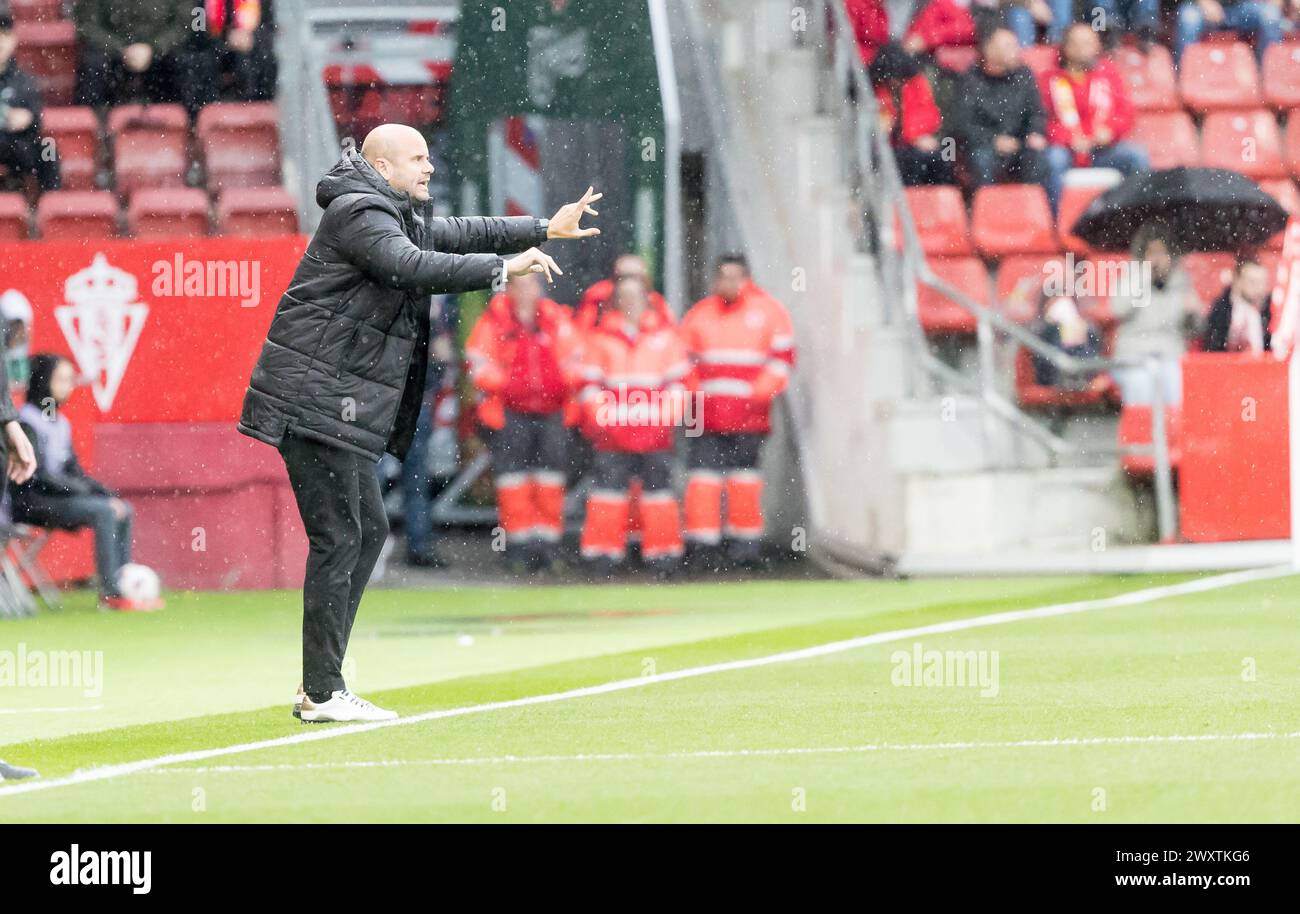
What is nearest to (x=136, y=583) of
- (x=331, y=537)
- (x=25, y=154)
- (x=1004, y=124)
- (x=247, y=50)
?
(x=25, y=154)

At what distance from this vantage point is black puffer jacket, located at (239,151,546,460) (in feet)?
23.9

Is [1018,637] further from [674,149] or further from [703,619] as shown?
[674,149]

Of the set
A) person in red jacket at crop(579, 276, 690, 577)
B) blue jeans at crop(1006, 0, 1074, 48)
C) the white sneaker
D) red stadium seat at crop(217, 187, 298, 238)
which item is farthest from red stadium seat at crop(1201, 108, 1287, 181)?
the white sneaker

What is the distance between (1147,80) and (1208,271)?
2.46 m

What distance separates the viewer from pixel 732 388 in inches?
580

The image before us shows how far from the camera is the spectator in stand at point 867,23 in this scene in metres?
17.1

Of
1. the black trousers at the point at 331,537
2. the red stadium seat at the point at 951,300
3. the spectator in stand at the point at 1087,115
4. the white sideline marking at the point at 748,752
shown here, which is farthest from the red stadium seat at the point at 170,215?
the white sideline marking at the point at 748,752

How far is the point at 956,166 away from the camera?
16.4 m

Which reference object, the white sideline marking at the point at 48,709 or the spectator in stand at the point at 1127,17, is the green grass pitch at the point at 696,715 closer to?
the white sideline marking at the point at 48,709

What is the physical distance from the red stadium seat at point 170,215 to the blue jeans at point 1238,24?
756 centimetres

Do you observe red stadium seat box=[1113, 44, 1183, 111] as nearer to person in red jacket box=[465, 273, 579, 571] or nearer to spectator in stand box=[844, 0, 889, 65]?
spectator in stand box=[844, 0, 889, 65]

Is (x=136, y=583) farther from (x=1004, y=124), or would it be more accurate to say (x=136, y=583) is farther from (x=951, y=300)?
(x=1004, y=124)

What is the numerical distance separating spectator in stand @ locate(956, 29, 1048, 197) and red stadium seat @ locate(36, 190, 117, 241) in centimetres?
574
